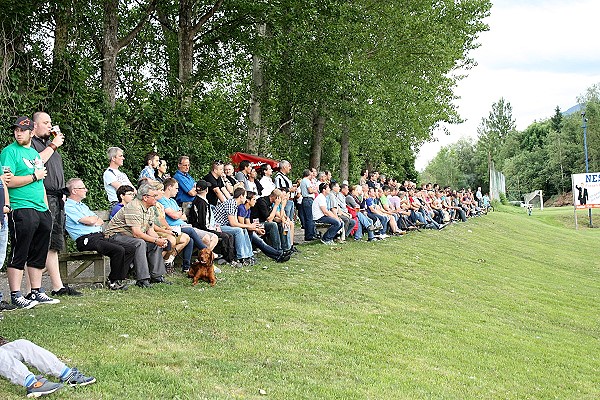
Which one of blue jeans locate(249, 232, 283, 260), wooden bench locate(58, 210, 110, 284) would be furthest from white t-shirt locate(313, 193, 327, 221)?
wooden bench locate(58, 210, 110, 284)

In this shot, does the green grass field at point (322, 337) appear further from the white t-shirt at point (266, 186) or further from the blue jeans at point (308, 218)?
the blue jeans at point (308, 218)

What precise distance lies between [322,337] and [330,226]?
9.59m

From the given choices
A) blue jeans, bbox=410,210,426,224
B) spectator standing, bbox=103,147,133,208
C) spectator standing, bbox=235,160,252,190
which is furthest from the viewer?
blue jeans, bbox=410,210,426,224

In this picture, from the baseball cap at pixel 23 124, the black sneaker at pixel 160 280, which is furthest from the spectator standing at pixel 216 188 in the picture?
the baseball cap at pixel 23 124

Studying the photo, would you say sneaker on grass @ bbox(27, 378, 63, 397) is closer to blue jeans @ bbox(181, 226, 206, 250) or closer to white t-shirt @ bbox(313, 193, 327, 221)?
blue jeans @ bbox(181, 226, 206, 250)

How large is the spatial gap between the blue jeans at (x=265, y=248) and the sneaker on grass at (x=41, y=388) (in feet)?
27.4

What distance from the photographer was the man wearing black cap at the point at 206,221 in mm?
12406

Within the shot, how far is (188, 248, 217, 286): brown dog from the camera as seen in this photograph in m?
10.4

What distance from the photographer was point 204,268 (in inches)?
413

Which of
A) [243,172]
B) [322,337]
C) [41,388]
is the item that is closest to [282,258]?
[243,172]

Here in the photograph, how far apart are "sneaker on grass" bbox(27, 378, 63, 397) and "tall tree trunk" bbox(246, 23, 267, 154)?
22.1m

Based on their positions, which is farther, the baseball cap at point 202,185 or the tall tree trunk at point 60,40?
the tall tree trunk at point 60,40

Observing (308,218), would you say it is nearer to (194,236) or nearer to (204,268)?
(194,236)

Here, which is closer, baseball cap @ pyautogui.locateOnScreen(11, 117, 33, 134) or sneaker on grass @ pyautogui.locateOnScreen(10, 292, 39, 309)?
baseball cap @ pyautogui.locateOnScreen(11, 117, 33, 134)
